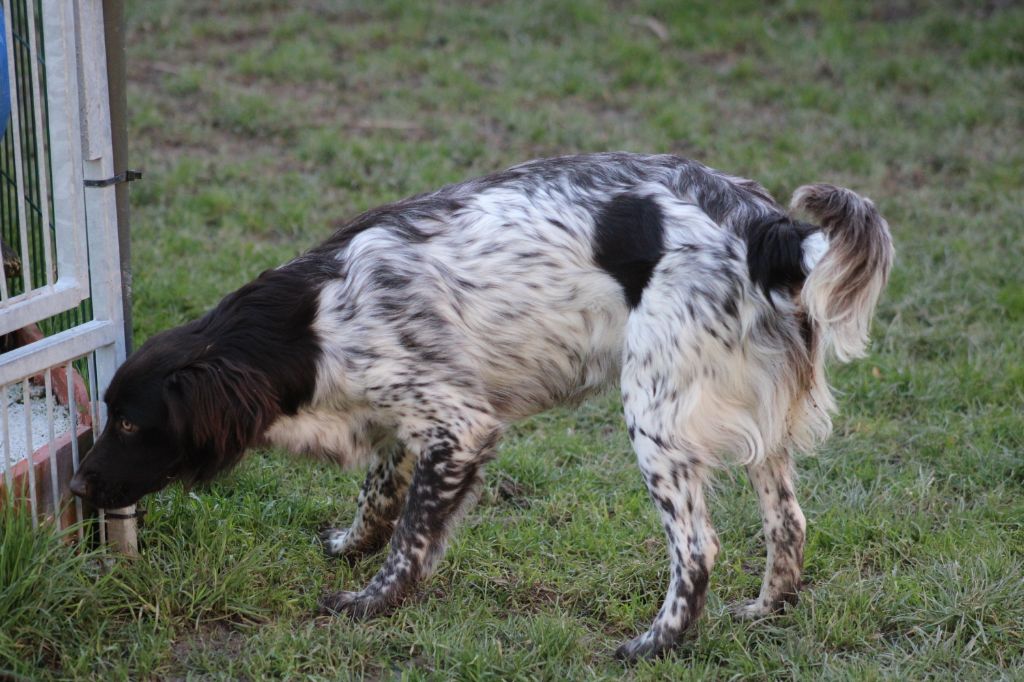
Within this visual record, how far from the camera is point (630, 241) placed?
372 cm

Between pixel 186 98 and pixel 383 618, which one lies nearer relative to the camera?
pixel 383 618

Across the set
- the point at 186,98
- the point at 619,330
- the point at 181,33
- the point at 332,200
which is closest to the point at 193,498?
the point at 619,330

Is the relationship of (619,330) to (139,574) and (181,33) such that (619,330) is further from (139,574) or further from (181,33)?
(181,33)

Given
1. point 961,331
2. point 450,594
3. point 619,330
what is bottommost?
point 450,594

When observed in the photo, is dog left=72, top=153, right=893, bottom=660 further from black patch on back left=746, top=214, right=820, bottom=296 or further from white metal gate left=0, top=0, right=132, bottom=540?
white metal gate left=0, top=0, right=132, bottom=540

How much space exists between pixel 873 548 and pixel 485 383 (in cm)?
160

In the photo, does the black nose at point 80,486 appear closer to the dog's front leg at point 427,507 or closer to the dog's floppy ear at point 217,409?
the dog's floppy ear at point 217,409

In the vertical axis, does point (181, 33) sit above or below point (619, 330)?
above

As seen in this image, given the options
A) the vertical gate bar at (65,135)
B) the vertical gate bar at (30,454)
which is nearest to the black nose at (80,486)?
the vertical gate bar at (30,454)

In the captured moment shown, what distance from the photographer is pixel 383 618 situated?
380 centimetres

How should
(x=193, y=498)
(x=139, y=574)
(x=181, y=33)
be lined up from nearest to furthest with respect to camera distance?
(x=139, y=574) < (x=193, y=498) < (x=181, y=33)

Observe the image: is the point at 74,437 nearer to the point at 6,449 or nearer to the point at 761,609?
the point at 6,449

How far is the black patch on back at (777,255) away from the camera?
141 inches

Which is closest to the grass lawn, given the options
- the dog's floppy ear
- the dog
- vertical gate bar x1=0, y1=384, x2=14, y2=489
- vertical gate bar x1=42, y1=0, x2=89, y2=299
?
vertical gate bar x1=0, y1=384, x2=14, y2=489
